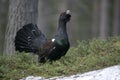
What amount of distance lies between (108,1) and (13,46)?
56.3 feet

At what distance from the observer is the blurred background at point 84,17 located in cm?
2848

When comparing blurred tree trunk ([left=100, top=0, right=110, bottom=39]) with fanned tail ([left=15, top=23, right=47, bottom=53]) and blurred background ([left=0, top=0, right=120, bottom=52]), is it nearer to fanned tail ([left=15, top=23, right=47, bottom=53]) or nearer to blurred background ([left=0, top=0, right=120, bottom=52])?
blurred background ([left=0, top=0, right=120, bottom=52])

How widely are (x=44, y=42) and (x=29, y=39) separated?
443 millimetres

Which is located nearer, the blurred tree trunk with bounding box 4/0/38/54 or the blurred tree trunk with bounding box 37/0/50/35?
the blurred tree trunk with bounding box 4/0/38/54

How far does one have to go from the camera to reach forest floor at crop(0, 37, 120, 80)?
9586 mm

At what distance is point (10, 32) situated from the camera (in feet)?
40.0

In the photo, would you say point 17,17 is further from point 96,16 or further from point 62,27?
point 96,16

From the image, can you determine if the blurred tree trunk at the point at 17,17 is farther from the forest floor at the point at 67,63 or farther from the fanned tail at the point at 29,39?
the forest floor at the point at 67,63

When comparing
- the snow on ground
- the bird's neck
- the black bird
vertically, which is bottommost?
the snow on ground

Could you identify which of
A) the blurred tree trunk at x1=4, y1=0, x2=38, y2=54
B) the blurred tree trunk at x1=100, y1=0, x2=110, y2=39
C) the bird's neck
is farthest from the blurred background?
the bird's neck

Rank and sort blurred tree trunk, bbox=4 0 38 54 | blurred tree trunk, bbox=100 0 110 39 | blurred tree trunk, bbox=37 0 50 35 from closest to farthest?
blurred tree trunk, bbox=4 0 38 54 < blurred tree trunk, bbox=100 0 110 39 < blurred tree trunk, bbox=37 0 50 35

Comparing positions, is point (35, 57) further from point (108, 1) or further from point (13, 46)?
point (108, 1)

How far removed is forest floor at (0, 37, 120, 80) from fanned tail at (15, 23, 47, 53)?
0.25m

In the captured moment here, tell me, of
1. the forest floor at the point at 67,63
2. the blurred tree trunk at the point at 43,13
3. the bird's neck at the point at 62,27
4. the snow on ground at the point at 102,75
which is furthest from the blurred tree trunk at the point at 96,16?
the snow on ground at the point at 102,75
